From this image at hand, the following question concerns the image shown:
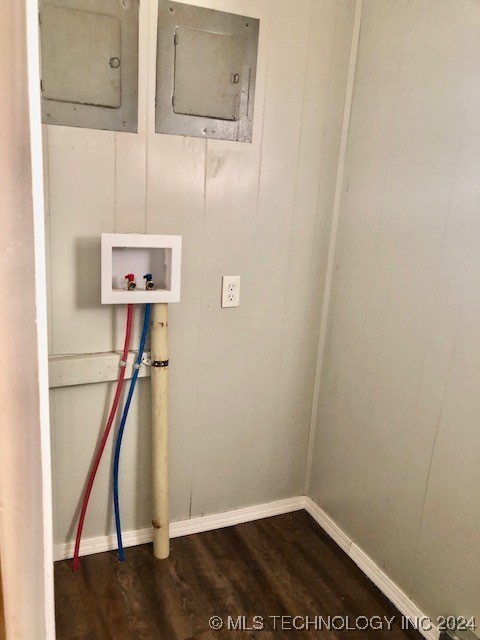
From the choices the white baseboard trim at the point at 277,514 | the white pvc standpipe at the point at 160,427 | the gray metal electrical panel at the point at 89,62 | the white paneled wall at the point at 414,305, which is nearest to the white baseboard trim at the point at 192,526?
the white baseboard trim at the point at 277,514

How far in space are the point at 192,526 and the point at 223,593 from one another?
339 mm

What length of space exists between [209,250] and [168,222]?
0.18 m

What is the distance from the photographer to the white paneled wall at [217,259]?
1.48 m

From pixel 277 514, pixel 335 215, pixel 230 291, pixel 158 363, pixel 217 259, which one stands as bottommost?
pixel 277 514

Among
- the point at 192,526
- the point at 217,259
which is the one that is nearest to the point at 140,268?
the point at 217,259

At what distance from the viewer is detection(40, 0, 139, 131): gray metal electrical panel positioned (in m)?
1.32

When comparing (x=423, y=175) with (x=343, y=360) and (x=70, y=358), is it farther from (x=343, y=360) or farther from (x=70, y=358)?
(x=70, y=358)

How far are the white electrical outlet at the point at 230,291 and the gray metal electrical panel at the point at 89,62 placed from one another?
63 cm

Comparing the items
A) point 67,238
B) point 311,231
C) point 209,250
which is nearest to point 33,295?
point 67,238

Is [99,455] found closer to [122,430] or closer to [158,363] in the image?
[122,430]

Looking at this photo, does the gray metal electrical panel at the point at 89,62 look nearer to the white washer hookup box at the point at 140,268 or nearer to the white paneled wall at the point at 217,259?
the white paneled wall at the point at 217,259

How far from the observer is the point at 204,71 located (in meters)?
1.50

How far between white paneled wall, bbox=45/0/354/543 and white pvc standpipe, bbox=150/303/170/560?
0.30 ft

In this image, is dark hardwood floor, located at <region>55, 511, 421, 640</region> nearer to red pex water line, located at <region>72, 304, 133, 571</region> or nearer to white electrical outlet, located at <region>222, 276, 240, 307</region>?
red pex water line, located at <region>72, 304, 133, 571</region>
